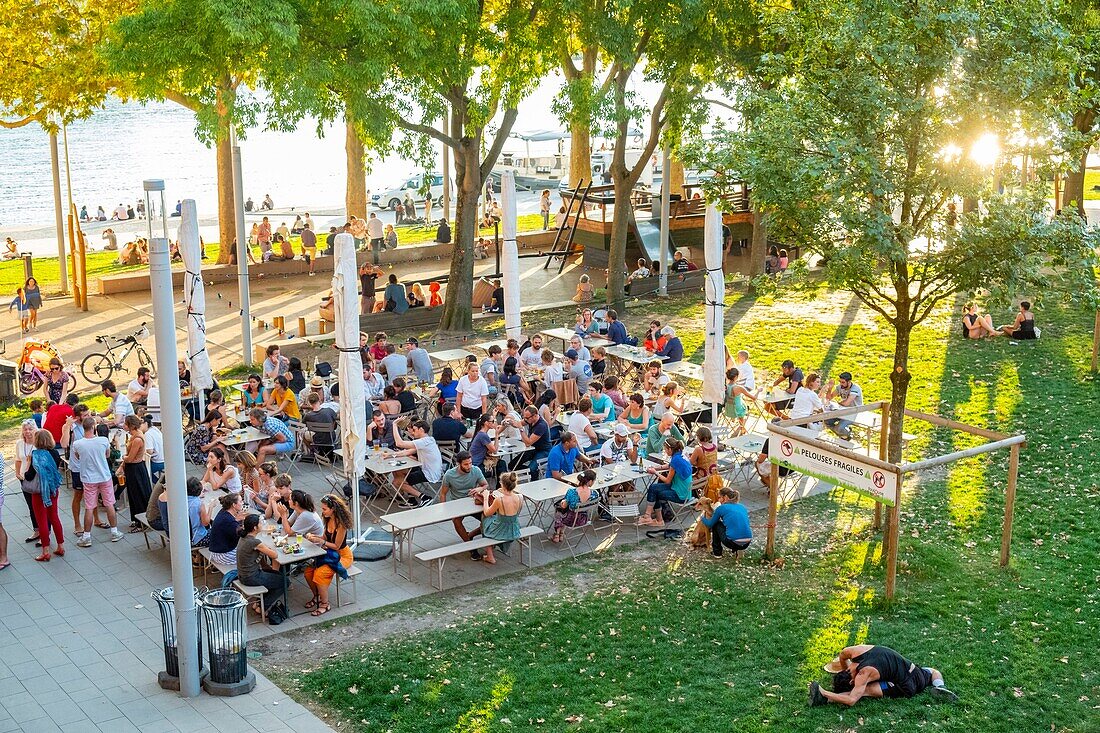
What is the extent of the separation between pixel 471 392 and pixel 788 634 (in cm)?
720

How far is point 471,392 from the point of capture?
17.6 metres

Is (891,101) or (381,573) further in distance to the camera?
(381,573)

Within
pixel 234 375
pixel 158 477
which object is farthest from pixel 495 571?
pixel 234 375

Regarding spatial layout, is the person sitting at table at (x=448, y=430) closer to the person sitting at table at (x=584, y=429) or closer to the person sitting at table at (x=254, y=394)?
the person sitting at table at (x=584, y=429)

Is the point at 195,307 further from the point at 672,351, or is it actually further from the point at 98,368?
the point at 672,351

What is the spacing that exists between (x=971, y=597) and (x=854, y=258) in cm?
374

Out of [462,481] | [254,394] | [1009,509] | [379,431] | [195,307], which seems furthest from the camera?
[254,394]

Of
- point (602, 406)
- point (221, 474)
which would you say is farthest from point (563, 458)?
point (221, 474)

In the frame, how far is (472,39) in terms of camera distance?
22.4 metres

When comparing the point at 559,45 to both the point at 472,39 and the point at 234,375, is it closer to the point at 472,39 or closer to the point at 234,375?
the point at 472,39

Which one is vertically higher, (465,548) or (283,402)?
(283,402)

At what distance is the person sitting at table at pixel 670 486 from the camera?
14.6 m

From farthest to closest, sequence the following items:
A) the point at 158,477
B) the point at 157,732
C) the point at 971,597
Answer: the point at 158,477 < the point at 971,597 < the point at 157,732

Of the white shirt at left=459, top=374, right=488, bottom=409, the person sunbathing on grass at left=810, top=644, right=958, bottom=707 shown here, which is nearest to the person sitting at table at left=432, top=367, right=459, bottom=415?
the white shirt at left=459, top=374, right=488, bottom=409
